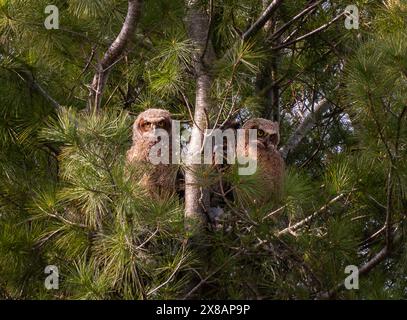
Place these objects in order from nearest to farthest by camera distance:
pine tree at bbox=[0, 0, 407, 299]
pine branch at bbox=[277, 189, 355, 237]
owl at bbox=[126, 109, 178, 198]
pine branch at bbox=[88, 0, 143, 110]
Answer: pine tree at bbox=[0, 0, 407, 299], pine branch at bbox=[277, 189, 355, 237], pine branch at bbox=[88, 0, 143, 110], owl at bbox=[126, 109, 178, 198]

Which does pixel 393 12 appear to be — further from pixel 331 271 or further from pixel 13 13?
pixel 13 13

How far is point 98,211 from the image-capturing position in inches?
175

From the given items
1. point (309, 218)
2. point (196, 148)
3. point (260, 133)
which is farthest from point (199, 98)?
point (309, 218)

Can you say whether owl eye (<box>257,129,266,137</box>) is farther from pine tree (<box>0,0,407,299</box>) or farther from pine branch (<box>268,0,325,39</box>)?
pine branch (<box>268,0,325,39</box>)

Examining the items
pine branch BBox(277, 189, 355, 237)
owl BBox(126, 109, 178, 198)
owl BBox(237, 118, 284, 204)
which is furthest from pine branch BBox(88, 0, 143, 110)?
pine branch BBox(277, 189, 355, 237)

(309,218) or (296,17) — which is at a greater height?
(296,17)

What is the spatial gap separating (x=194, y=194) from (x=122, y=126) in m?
1.00

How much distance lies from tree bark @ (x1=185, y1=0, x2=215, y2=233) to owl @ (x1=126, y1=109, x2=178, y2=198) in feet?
0.66

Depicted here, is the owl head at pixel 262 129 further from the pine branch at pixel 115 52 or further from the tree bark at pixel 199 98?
the pine branch at pixel 115 52

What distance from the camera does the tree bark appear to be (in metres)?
4.96

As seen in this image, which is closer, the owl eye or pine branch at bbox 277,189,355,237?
pine branch at bbox 277,189,355,237

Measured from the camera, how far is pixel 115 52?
526 cm

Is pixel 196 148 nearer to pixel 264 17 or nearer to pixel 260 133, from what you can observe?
pixel 260 133

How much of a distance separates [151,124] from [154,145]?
133 millimetres
